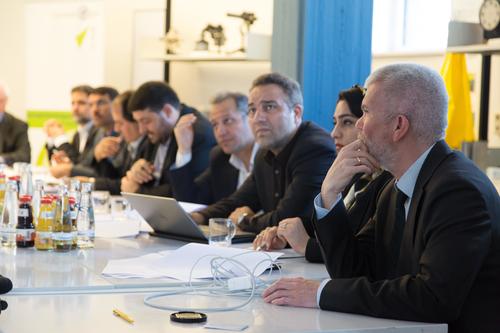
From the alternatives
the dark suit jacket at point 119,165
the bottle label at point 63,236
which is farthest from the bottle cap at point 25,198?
the dark suit jacket at point 119,165

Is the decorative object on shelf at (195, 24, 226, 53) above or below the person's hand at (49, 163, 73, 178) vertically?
above

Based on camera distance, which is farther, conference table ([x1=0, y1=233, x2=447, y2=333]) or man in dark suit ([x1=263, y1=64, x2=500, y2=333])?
man in dark suit ([x1=263, y1=64, x2=500, y2=333])

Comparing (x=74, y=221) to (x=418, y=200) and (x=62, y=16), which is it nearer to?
(x=418, y=200)

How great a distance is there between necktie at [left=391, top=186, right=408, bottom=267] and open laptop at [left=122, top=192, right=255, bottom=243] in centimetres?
92

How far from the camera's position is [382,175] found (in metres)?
2.66

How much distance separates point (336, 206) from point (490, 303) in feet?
1.76

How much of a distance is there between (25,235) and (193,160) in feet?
7.05

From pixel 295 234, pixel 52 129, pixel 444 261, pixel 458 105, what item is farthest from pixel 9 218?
pixel 52 129

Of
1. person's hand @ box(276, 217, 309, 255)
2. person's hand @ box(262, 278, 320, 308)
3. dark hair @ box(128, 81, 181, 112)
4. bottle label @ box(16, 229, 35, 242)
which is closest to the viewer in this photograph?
person's hand @ box(262, 278, 320, 308)

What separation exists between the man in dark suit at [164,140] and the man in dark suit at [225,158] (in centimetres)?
12

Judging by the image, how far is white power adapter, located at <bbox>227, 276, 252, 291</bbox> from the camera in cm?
220

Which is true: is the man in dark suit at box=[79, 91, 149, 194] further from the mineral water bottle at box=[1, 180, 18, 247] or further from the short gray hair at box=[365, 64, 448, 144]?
the short gray hair at box=[365, 64, 448, 144]

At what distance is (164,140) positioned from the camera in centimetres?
542

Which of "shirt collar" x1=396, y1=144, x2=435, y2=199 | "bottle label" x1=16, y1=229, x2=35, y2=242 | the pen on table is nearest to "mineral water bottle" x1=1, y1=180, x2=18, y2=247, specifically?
"bottle label" x1=16, y1=229, x2=35, y2=242
